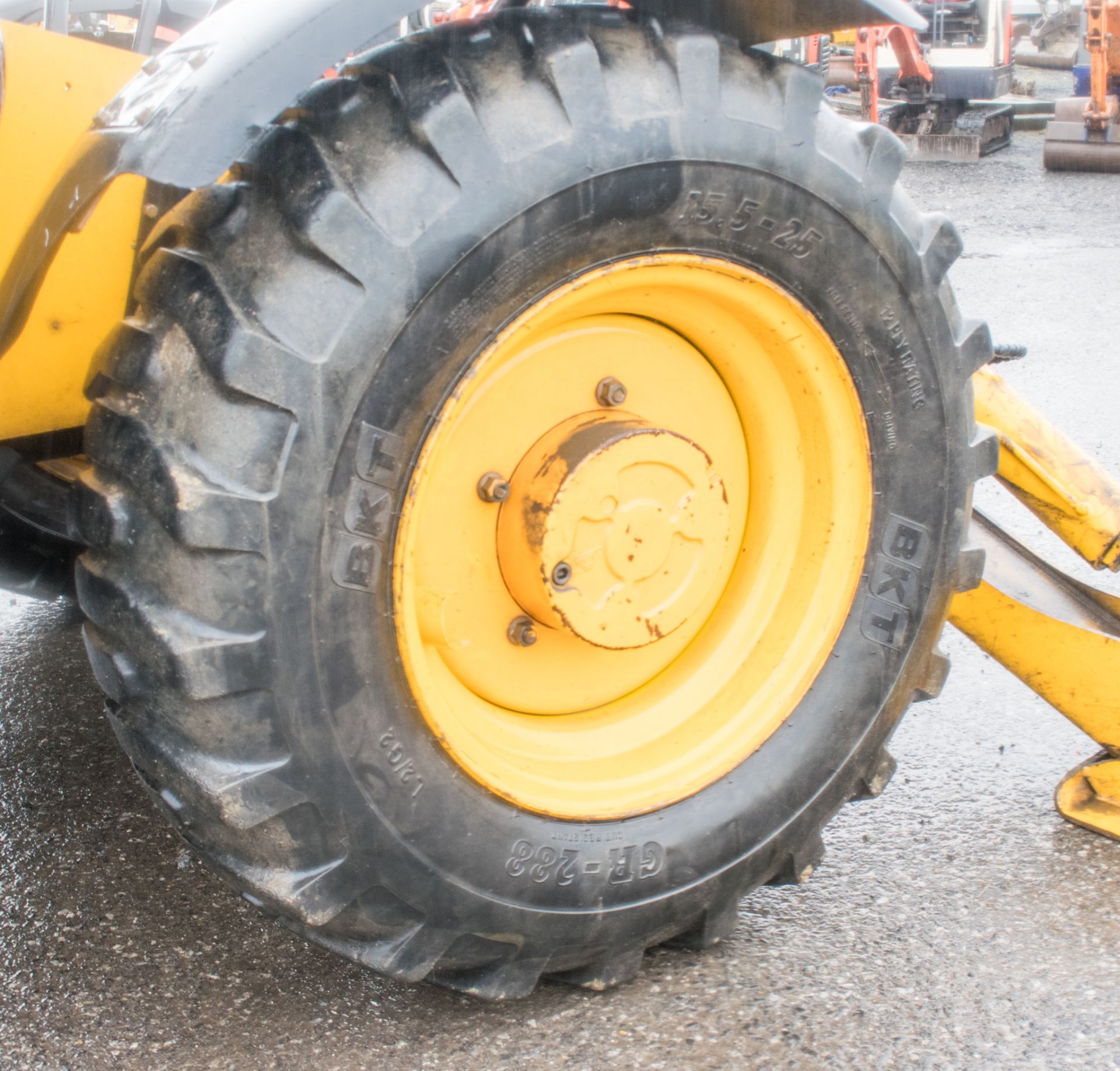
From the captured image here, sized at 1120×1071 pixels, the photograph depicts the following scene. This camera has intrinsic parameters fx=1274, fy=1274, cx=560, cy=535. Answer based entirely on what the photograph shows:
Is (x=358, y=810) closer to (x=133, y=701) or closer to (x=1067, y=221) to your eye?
(x=133, y=701)

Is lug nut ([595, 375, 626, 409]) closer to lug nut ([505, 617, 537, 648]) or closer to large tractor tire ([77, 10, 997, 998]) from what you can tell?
large tractor tire ([77, 10, 997, 998])

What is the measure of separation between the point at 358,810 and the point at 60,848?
3.36ft

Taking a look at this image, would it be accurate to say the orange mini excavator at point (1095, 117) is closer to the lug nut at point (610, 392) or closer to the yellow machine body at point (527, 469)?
the yellow machine body at point (527, 469)

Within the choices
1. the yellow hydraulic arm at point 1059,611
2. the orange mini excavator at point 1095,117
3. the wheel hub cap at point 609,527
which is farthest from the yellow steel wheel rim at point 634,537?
the orange mini excavator at point 1095,117

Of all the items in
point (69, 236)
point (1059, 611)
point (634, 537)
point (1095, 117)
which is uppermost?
point (69, 236)

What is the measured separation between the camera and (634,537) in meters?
1.67

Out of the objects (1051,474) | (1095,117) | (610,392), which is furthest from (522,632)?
(1095,117)

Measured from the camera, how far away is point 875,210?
169 cm

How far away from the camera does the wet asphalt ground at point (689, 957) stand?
5.61 feet

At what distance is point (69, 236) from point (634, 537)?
32.0 inches

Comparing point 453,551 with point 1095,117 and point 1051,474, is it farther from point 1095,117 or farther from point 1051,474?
point 1095,117

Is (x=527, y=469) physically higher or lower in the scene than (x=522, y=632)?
higher

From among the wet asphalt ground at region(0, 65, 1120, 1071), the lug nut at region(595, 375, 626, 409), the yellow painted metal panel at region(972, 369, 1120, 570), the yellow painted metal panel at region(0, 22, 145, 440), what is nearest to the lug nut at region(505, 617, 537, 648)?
the lug nut at region(595, 375, 626, 409)

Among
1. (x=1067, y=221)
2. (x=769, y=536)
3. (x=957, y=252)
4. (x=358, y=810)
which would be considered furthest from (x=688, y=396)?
(x=1067, y=221)
